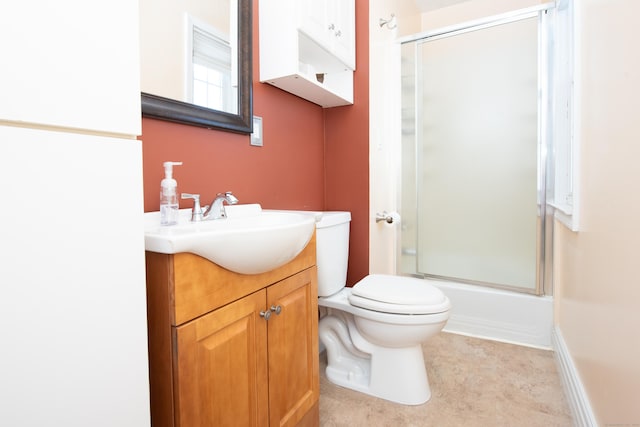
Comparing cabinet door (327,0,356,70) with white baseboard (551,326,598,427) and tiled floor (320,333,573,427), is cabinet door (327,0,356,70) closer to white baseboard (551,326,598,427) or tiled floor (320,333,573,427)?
tiled floor (320,333,573,427)

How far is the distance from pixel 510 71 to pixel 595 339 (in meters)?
1.83

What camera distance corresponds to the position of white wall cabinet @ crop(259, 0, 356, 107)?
1318mm

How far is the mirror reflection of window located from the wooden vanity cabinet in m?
0.63

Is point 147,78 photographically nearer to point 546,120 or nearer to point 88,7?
point 88,7

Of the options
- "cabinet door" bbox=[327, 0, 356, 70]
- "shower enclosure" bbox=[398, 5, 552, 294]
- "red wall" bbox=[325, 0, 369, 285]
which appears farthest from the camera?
"shower enclosure" bbox=[398, 5, 552, 294]

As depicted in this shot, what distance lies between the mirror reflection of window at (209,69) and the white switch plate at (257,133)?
0.13 metres

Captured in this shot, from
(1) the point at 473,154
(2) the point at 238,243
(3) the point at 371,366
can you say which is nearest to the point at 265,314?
(2) the point at 238,243

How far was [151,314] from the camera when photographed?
69cm

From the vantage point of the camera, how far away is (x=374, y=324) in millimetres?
1357

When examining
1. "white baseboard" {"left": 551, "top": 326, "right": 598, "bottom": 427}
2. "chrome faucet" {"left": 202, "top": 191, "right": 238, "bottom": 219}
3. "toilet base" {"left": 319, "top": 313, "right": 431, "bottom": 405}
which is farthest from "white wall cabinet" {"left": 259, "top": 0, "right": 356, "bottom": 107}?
"white baseboard" {"left": 551, "top": 326, "right": 598, "bottom": 427}

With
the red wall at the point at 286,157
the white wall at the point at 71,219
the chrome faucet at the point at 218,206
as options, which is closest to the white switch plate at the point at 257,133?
the red wall at the point at 286,157

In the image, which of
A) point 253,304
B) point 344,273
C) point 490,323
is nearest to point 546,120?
point 490,323

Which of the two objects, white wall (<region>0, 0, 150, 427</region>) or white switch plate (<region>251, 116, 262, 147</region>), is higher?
white switch plate (<region>251, 116, 262, 147</region>)

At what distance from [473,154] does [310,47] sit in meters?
1.45
